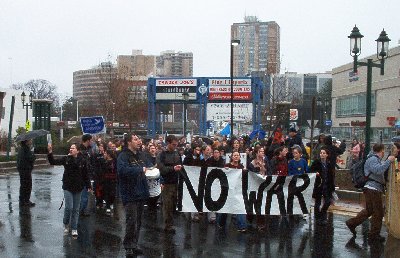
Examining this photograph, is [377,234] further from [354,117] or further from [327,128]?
[327,128]

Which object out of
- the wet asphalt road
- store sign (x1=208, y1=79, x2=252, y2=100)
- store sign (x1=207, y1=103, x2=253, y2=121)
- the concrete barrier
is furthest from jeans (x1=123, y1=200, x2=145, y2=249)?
store sign (x1=208, y1=79, x2=252, y2=100)

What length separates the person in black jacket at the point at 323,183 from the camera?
12.1m

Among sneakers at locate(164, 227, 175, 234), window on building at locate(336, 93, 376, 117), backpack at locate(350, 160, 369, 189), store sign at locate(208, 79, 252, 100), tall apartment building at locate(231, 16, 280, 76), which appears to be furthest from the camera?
tall apartment building at locate(231, 16, 280, 76)

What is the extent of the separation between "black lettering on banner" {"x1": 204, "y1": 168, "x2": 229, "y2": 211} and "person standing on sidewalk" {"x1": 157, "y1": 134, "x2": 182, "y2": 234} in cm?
78

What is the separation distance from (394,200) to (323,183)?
1.89m

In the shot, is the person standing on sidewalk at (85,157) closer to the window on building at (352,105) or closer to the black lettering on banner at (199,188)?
the black lettering on banner at (199,188)

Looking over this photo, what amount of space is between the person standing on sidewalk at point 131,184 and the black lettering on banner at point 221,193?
280 centimetres

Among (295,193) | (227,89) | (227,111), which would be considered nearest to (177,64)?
(227,89)

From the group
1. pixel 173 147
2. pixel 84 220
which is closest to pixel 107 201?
pixel 84 220

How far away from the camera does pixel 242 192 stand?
11500mm

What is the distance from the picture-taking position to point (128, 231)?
8.91m

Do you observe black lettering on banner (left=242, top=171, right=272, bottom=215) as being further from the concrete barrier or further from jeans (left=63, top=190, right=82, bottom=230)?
jeans (left=63, top=190, right=82, bottom=230)

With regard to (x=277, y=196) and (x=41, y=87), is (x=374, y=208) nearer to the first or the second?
(x=277, y=196)

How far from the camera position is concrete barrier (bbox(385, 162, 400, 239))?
1041 centimetres
